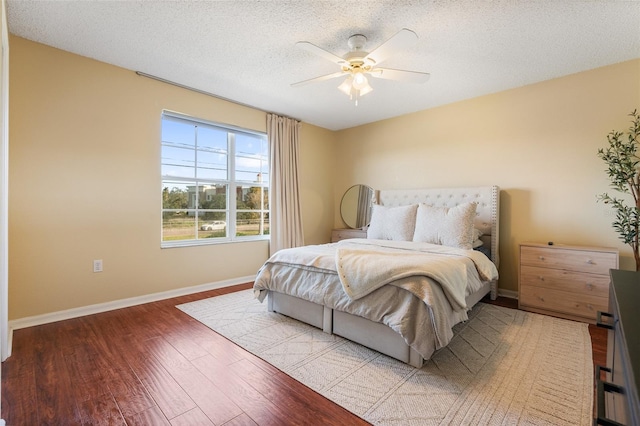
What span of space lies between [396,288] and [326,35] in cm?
210

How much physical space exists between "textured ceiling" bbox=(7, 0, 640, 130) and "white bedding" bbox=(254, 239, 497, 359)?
184 cm

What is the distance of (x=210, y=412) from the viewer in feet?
4.94

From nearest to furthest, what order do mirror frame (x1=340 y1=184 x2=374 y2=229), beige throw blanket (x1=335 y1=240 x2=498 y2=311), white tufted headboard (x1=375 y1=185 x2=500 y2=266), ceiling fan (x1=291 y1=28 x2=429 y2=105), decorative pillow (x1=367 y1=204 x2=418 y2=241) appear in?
1. beige throw blanket (x1=335 y1=240 x2=498 y2=311)
2. ceiling fan (x1=291 y1=28 x2=429 y2=105)
3. white tufted headboard (x1=375 y1=185 x2=500 y2=266)
4. decorative pillow (x1=367 y1=204 x2=418 y2=241)
5. mirror frame (x1=340 y1=184 x2=374 y2=229)

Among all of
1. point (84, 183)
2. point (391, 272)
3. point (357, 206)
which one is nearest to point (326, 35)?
point (391, 272)

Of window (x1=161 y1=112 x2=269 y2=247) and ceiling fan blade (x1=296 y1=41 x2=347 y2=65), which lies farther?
window (x1=161 y1=112 x2=269 y2=247)

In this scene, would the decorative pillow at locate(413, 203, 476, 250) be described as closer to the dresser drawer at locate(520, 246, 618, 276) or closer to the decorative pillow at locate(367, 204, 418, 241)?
the decorative pillow at locate(367, 204, 418, 241)

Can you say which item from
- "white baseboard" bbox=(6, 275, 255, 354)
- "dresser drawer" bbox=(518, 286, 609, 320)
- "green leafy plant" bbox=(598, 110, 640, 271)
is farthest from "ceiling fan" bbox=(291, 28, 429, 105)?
"white baseboard" bbox=(6, 275, 255, 354)

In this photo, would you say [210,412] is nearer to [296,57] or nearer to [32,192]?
[32,192]

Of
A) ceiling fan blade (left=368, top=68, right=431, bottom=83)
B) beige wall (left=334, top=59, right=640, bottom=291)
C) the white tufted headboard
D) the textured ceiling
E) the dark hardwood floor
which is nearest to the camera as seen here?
the dark hardwood floor

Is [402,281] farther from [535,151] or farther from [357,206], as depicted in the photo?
[357,206]

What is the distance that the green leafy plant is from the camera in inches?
98.3

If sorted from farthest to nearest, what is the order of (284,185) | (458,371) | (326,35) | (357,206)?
1. (357,206)
2. (284,185)
3. (326,35)
4. (458,371)

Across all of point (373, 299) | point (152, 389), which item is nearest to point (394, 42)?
point (373, 299)

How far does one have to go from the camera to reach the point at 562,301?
2.73 meters
